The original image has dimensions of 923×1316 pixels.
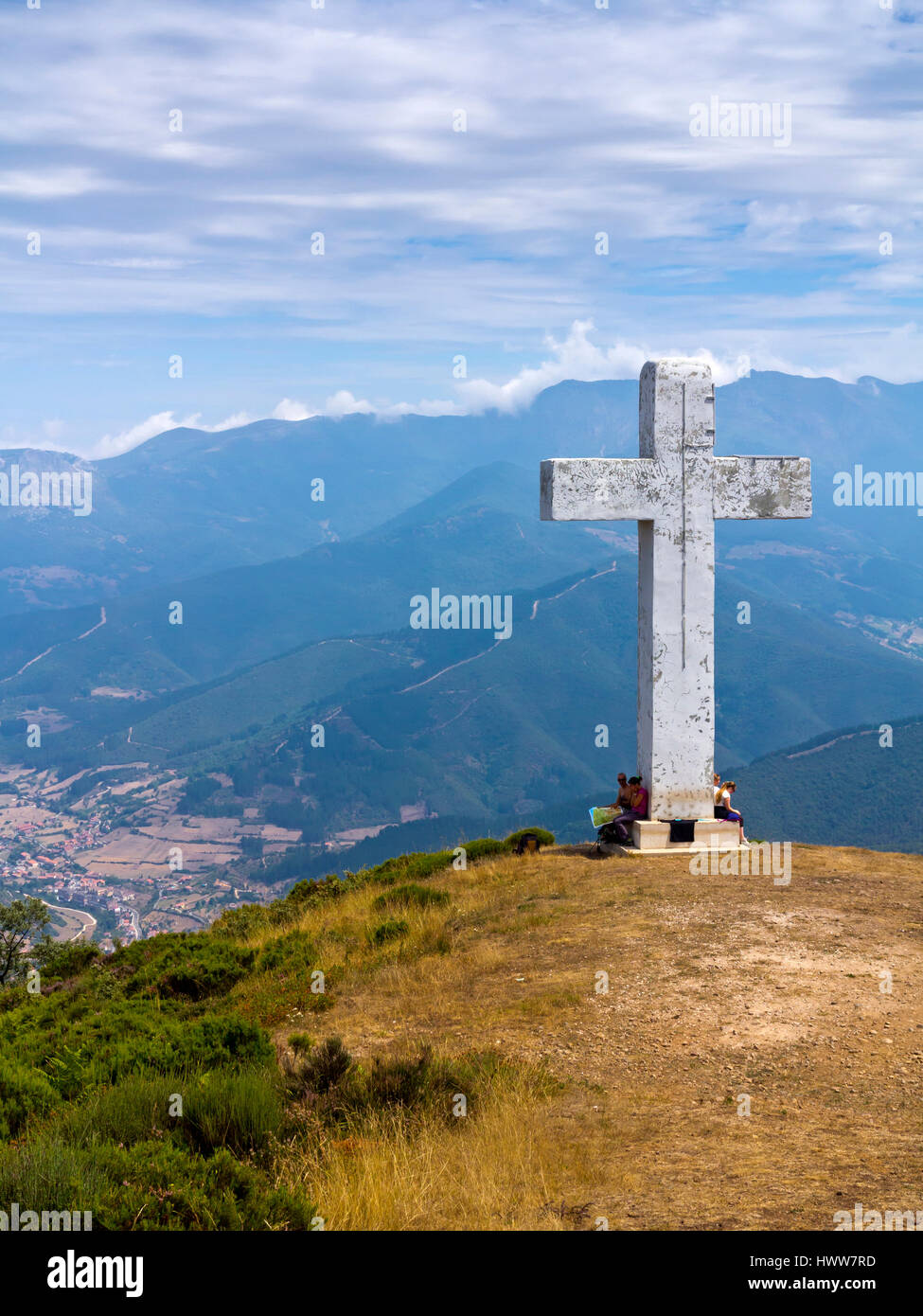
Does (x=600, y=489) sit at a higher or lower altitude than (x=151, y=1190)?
higher

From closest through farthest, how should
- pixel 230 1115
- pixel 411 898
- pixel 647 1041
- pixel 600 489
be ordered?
pixel 230 1115 → pixel 647 1041 → pixel 411 898 → pixel 600 489

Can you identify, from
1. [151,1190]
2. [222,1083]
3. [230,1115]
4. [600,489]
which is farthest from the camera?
[600,489]

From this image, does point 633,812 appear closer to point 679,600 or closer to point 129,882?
point 679,600

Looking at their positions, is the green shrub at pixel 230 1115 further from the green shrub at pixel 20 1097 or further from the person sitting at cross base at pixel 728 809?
the person sitting at cross base at pixel 728 809

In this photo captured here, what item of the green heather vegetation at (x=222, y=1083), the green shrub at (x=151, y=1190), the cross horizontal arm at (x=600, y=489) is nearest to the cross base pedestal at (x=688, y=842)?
the green heather vegetation at (x=222, y=1083)

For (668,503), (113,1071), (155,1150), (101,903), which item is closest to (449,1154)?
(155,1150)

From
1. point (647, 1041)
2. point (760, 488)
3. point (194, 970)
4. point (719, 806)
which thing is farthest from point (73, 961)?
point (760, 488)

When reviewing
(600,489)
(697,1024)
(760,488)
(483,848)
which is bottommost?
(697,1024)
